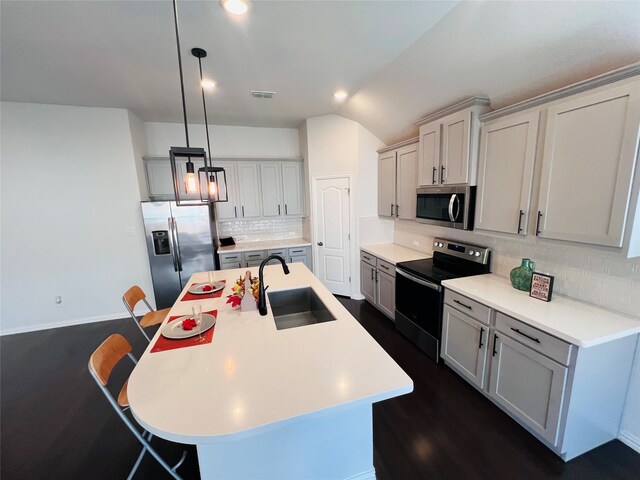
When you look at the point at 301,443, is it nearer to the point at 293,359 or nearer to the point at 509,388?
the point at 293,359

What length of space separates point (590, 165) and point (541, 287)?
0.88 m

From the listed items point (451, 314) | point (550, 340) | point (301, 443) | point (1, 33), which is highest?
point (1, 33)

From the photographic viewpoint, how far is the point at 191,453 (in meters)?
1.77

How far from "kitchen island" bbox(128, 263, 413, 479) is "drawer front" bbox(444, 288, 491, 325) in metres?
1.11

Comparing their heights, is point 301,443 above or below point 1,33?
below

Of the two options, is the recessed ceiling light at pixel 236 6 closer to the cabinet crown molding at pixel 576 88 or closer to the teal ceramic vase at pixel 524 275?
the cabinet crown molding at pixel 576 88

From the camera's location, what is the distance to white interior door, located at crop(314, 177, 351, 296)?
4062 mm

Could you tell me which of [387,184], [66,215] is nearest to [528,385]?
[387,184]

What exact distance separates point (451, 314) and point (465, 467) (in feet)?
3.49

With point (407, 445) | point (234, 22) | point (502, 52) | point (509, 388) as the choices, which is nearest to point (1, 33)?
point (234, 22)

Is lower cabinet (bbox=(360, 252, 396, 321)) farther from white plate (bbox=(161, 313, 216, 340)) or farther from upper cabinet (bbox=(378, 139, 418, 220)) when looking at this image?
white plate (bbox=(161, 313, 216, 340))

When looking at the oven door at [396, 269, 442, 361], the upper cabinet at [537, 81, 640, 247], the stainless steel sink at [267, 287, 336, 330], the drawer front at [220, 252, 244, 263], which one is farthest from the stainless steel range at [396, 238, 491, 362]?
the drawer front at [220, 252, 244, 263]

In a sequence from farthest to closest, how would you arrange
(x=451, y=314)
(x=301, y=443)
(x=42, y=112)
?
(x=42, y=112)
(x=451, y=314)
(x=301, y=443)

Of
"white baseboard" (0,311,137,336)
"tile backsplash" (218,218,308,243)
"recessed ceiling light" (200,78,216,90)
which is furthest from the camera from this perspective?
"tile backsplash" (218,218,308,243)
